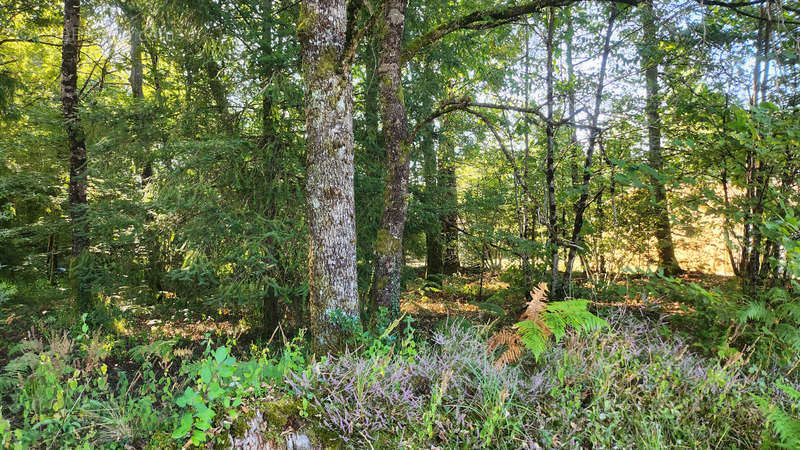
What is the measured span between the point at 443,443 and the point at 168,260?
6255 millimetres

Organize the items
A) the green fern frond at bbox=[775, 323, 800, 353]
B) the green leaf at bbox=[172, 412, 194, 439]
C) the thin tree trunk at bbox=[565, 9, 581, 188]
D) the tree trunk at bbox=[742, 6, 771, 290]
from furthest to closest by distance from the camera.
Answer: the thin tree trunk at bbox=[565, 9, 581, 188] → the tree trunk at bbox=[742, 6, 771, 290] → the green fern frond at bbox=[775, 323, 800, 353] → the green leaf at bbox=[172, 412, 194, 439]

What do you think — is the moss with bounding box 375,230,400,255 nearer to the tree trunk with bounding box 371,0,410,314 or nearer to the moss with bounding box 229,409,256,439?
the tree trunk with bounding box 371,0,410,314

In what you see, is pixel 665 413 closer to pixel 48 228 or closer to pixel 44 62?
pixel 48 228

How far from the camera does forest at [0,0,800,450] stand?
7.18 ft

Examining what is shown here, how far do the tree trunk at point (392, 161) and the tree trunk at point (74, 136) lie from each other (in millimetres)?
5155

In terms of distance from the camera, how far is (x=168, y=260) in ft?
21.2

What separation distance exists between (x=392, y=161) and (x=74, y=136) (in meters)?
5.65

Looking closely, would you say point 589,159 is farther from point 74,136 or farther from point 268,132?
point 74,136

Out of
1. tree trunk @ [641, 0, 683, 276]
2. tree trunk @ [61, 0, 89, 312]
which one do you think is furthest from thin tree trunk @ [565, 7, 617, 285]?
tree trunk @ [61, 0, 89, 312]

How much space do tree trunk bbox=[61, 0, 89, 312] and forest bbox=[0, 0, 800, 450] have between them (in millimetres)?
40

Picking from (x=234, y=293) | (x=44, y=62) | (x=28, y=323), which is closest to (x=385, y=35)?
(x=234, y=293)

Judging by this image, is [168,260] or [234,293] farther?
[168,260]

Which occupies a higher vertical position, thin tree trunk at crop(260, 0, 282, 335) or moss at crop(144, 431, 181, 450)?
thin tree trunk at crop(260, 0, 282, 335)

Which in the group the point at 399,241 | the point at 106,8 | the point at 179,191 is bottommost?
the point at 399,241
